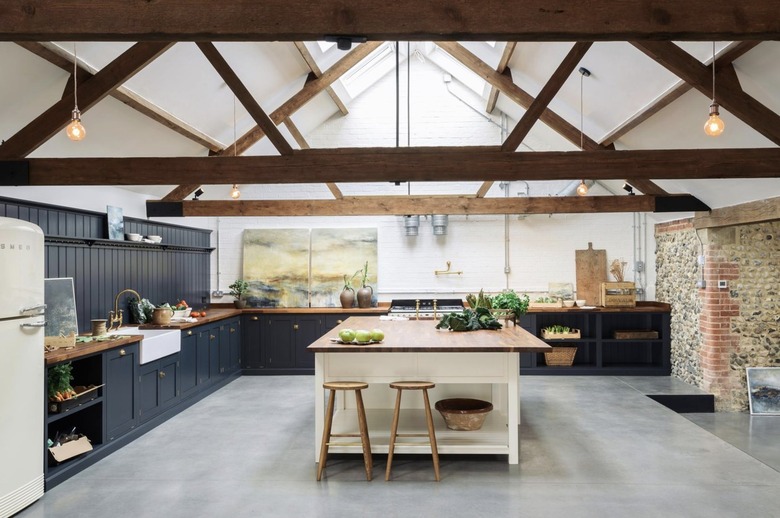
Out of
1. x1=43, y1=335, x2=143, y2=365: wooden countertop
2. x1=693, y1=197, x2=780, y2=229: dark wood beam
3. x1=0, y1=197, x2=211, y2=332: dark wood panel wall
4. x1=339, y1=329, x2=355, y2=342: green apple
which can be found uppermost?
x1=693, y1=197, x2=780, y2=229: dark wood beam

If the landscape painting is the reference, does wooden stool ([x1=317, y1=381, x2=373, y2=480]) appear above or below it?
below

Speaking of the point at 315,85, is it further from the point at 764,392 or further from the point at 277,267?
the point at 764,392

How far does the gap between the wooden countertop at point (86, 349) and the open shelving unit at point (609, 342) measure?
588 centimetres

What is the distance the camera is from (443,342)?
5.16 m

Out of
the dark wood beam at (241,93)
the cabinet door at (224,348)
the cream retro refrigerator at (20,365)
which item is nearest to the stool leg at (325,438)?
the cream retro refrigerator at (20,365)

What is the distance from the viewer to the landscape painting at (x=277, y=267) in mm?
10156

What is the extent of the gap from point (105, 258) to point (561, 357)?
672cm

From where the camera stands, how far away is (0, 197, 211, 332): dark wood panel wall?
19.7 ft

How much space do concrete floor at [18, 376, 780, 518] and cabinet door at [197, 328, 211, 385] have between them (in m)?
0.99

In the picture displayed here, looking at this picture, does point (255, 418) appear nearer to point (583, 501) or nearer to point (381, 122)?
Result: point (583, 501)

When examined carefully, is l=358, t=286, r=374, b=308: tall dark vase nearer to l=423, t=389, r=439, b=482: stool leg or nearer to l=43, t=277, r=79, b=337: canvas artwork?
l=43, t=277, r=79, b=337: canvas artwork

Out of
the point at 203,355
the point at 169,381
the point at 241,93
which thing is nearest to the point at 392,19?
the point at 241,93

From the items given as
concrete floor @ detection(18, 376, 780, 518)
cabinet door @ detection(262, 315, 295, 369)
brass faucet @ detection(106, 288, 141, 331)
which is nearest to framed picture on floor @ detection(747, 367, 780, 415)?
concrete floor @ detection(18, 376, 780, 518)

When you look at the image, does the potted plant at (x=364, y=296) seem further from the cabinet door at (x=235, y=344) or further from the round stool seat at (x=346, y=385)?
the round stool seat at (x=346, y=385)
